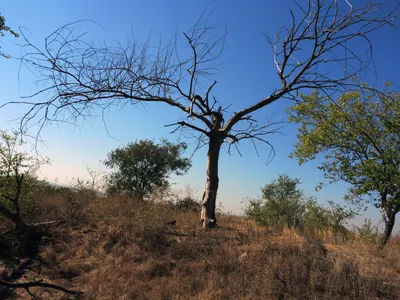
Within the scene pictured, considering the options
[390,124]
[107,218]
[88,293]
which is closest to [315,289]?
[88,293]

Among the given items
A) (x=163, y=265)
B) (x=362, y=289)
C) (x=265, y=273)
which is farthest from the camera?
(x=163, y=265)

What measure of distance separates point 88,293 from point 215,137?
4.43 m

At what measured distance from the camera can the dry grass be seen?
4.68 meters

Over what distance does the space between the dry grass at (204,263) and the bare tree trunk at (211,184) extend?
36 cm

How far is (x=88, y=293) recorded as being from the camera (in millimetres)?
5070

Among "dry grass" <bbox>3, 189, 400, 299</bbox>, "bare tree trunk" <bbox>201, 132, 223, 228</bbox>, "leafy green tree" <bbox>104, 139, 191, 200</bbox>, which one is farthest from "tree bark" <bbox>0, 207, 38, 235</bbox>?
"leafy green tree" <bbox>104, 139, 191, 200</bbox>

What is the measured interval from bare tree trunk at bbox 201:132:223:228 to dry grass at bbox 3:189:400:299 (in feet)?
1.17

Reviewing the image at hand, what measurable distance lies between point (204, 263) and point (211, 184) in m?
2.47

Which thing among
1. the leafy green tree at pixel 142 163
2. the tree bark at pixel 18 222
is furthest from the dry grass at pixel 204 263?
the leafy green tree at pixel 142 163

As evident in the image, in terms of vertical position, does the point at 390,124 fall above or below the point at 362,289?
above

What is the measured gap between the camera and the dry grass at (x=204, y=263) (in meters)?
4.68

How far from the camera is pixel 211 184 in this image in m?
7.69

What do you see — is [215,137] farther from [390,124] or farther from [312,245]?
[390,124]

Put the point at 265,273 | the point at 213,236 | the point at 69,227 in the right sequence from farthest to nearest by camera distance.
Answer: the point at 69,227
the point at 213,236
the point at 265,273
